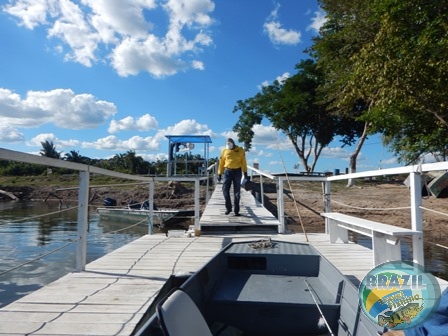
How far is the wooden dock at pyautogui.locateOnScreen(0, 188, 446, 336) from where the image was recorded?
260 centimetres

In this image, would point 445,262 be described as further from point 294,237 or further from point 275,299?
point 275,299

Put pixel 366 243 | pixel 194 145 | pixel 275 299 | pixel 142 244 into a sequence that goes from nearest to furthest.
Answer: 1. pixel 275 299
2. pixel 142 244
3. pixel 366 243
4. pixel 194 145

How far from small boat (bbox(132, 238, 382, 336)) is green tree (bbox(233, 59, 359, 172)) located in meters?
22.9

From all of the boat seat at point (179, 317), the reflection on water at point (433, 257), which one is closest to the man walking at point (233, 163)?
the reflection on water at point (433, 257)

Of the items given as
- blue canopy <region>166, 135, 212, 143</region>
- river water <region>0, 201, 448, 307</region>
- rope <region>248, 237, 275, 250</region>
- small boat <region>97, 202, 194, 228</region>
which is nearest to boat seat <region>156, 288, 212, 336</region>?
rope <region>248, 237, 275, 250</region>

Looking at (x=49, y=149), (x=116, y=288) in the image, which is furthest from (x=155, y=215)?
(x=49, y=149)

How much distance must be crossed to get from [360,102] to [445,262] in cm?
1629

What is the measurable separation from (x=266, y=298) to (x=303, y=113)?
24936 mm

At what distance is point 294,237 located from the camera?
6703mm

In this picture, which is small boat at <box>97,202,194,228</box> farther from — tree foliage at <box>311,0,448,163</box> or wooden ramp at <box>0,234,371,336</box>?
wooden ramp at <box>0,234,371,336</box>

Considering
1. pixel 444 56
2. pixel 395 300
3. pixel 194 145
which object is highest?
pixel 444 56

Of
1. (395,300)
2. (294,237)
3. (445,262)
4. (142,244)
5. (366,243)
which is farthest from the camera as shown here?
(366,243)

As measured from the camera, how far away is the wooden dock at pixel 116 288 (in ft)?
8.53

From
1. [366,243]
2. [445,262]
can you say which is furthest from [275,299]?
[366,243]
